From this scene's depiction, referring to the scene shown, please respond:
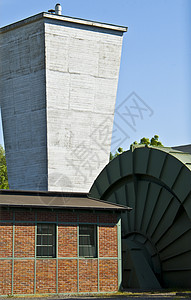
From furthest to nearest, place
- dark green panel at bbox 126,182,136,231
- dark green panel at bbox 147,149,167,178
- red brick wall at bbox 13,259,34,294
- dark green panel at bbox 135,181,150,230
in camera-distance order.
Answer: dark green panel at bbox 126,182,136,231 < dark green panel at bbox 135,181,150,230 < dark green panel at bbox 147,149,167,178 < red brick wall at bbox 13,259,34,294

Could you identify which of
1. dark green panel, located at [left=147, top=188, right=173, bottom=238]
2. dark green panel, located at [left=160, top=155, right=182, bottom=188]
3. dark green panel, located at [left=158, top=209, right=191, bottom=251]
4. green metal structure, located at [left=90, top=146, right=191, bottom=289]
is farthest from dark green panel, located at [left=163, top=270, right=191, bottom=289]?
dark green panel, located at [left=160, top=155, right=182, bottom=188]

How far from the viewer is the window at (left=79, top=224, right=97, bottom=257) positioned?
19031mm

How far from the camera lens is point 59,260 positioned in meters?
18.4

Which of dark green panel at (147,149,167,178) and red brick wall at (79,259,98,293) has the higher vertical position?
dark green panel at (147,149,167,178)

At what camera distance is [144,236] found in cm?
2067

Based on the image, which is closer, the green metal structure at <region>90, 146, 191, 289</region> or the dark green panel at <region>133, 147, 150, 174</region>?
the green metal structure at <region>90, 146, 191, 289</region>

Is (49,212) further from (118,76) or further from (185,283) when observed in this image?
(118,76)

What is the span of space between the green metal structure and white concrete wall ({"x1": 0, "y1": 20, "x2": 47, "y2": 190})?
52.6ft

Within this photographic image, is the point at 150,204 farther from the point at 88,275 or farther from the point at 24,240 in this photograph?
the point at 24,240

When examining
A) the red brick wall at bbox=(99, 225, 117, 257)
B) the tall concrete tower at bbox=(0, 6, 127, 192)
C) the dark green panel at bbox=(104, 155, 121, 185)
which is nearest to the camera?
the red brick wall at bbox=(99, 225, 117, 257)

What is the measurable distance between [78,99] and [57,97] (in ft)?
5.75

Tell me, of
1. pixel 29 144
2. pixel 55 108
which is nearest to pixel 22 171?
pixel 29 144

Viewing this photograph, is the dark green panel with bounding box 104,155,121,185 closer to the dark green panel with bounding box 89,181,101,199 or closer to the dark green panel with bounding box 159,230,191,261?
the dark green panel with bounding box 89,181,101,199

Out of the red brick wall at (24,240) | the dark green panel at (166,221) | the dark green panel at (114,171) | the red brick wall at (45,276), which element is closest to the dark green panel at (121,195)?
the dark green panel at (114,171)
